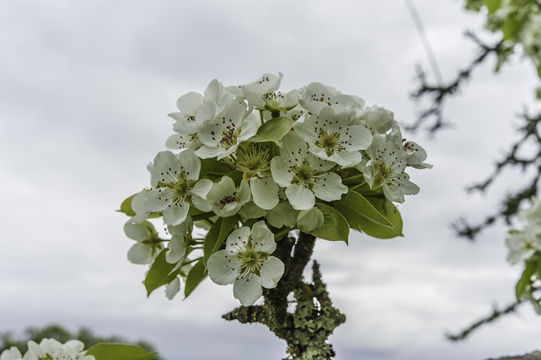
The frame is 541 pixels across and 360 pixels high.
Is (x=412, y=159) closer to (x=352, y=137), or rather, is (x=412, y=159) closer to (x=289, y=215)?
(x=352, y=137)

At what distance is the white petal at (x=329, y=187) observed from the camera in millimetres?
1171

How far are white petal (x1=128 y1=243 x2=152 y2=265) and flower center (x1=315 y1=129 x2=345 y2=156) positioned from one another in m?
0.56

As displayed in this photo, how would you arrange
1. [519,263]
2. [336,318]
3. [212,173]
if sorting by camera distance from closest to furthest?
[212,173] < [336,318] < [519,263]

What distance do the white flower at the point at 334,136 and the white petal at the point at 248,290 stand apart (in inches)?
12.1

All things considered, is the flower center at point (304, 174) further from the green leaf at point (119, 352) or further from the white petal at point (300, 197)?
the green leaf at point (119, 352)

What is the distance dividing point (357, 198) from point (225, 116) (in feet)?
1.15

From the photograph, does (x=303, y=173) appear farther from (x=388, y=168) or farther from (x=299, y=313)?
(x=299, y=313)

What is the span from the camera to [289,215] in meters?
1.23

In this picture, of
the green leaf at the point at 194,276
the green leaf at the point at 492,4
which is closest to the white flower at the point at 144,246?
the green leaf at the point at 194,276

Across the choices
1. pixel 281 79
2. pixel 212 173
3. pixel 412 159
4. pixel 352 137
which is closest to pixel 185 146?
pixel 212 173

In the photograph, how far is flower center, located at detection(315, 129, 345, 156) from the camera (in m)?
1.20

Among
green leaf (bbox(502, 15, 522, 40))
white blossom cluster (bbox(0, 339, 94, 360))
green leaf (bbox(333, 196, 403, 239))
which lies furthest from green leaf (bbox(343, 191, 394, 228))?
A: green leaf (bbox(502, 15, 522, 40))

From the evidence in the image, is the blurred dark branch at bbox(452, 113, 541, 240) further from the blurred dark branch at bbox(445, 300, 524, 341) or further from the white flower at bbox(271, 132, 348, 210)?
the white flower at bbox(271, 132, 348, 210)

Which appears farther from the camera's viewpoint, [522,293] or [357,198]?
[522,293]
